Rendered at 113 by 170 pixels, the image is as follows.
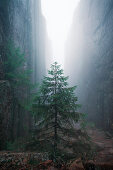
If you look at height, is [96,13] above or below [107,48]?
above

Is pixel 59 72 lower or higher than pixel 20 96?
higher

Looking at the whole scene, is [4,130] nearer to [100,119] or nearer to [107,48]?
[100,119]

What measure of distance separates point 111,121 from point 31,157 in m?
9.19

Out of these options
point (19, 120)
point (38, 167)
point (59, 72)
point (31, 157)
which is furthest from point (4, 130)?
point (59, 72)

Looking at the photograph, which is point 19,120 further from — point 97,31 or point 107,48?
point 97,31

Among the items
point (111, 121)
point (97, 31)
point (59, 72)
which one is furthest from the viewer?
point (97, 31)

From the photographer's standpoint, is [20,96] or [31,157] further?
[20,96]

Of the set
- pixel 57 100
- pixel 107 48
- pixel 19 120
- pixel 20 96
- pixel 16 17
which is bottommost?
pixel 19 120

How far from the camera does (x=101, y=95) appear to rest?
11633 millimetres

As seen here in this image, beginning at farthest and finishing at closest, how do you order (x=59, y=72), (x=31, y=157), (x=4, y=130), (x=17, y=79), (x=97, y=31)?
(x=97, y=31) → (x=17, y=79) → (x=4, y=130) → (x=59, y=72) → (x=31, y=157)

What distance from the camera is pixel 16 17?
11.6 metres

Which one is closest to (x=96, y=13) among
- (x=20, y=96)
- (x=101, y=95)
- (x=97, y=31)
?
(x=97, y=31)

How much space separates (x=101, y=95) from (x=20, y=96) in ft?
33.5

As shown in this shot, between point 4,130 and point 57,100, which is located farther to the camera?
point 4,130
